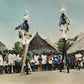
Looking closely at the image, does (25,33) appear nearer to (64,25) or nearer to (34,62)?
(64,25)

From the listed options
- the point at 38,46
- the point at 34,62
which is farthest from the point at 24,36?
the point at 38,46

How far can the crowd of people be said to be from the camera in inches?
511

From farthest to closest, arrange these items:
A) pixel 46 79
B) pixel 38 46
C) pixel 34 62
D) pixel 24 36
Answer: pixel 38 46, pixel 34 62, pixel 24 36, pixel 46 79

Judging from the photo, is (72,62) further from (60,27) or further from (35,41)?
(35,41)

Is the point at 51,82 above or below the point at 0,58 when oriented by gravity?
below

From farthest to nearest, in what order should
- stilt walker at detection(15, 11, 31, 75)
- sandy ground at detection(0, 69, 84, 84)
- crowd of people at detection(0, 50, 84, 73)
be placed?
crowd of people at detection(0, 50, 84, 73) → stilt walker at detection(15, 11, 31, 75) → sandy ground at detection(0, 69, 84, 84)

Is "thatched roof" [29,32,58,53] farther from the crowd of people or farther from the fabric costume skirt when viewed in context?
the fabric costume skirt

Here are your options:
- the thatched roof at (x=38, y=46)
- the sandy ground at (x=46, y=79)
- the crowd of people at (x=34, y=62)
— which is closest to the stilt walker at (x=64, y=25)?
the crowd of people at (x=34, y=62)

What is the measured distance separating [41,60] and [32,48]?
13.4 m

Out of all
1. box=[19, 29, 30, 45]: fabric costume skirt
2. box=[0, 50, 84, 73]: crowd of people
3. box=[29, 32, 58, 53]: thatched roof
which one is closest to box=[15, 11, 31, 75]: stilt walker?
box=[19, 29, 30, 45]: fabric costume skirt

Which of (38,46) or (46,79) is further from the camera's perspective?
(38,46)

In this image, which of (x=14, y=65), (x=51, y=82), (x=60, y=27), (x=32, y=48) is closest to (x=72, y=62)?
(x=14, y=65)

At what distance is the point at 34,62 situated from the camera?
16125 millimetres

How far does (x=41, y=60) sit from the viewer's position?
16750 mm
